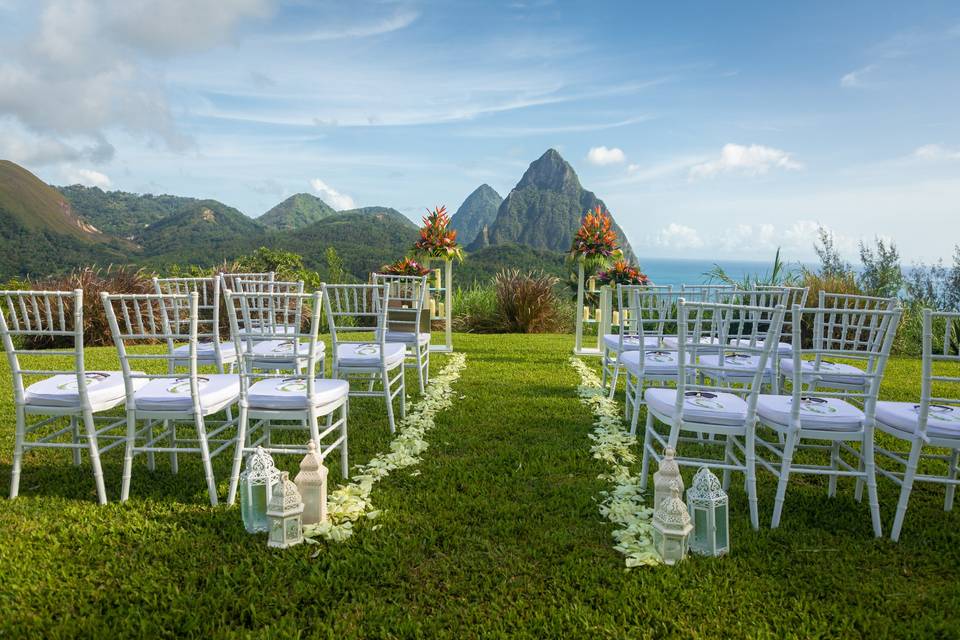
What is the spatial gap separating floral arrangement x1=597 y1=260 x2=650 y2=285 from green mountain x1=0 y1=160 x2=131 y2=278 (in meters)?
28.3

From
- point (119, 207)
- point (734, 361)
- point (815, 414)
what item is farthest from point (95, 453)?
point (119, 207)

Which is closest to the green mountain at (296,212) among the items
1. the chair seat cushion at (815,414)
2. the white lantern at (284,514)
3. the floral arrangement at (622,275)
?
the floral arrangement at (622,275)

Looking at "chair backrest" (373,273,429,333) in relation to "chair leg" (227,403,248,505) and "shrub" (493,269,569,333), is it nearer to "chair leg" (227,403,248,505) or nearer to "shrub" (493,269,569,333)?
"chair leg" (227,403,248,505)

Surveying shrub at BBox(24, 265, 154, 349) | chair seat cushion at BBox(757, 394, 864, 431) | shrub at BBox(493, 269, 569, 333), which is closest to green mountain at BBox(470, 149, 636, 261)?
shrub at BBox(493, 269, 569, 333)

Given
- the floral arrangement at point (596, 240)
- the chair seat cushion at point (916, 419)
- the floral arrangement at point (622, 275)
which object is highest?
the floral arrangement at point (596, 240)

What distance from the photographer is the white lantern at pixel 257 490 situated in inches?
104

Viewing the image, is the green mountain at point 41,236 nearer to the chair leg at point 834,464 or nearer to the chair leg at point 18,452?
the chair leg at point 18,452

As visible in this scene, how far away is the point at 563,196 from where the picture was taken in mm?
58312

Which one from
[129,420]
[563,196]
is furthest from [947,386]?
[563,196]

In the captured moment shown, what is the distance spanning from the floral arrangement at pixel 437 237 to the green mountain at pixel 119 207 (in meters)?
50.4

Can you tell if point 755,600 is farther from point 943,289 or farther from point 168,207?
point 168,207

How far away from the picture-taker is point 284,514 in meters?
2.49

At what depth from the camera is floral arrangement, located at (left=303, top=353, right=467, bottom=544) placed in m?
2.68

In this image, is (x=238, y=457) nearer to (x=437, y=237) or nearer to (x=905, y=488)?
(x=905, y=488)
